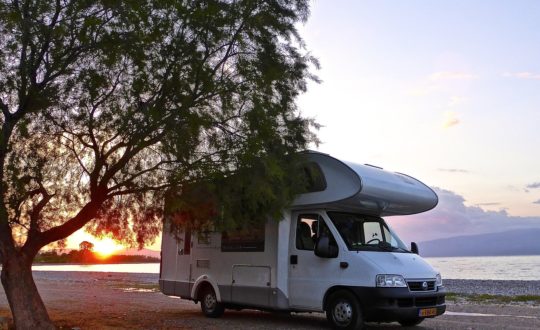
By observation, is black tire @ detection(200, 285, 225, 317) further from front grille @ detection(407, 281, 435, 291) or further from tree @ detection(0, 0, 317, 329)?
front grille @ detection(407, 281, 435, 291)

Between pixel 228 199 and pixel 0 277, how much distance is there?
455 centimetres

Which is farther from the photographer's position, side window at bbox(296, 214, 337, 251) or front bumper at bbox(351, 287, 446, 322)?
side window at bbox(296, 214, 337, 251)

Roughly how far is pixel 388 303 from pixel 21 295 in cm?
653

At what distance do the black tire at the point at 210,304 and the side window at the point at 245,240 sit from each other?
1.12 meters

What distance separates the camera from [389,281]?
34.7 ft

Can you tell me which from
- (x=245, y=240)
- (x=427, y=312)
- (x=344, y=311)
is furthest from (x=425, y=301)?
(x=245, y=240)

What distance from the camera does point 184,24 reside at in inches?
384

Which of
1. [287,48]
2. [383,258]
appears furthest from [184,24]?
[383,258]

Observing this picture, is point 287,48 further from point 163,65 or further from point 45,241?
point 45,241

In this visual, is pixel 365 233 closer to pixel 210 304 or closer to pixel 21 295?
pixel 210 304

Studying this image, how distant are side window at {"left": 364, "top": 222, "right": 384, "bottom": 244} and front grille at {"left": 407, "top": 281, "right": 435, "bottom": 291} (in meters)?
1.18

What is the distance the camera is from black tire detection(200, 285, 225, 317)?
44.5 ft

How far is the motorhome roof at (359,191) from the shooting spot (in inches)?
439

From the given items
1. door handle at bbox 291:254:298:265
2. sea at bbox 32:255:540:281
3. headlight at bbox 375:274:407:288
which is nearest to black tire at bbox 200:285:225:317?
door handle at bbox 291:254:298:265
